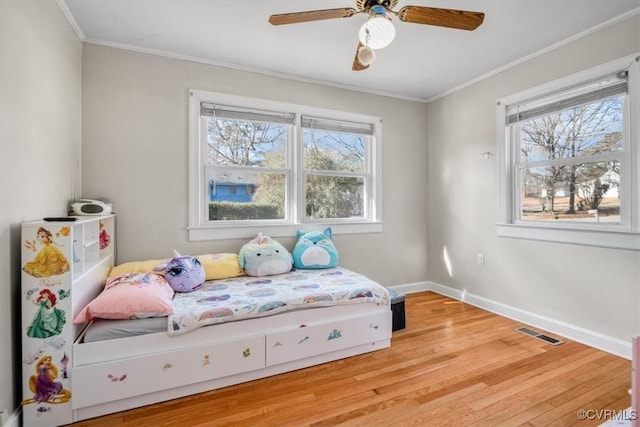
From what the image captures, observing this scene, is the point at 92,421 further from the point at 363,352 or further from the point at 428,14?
the point at 428,14

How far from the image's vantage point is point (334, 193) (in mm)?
3592

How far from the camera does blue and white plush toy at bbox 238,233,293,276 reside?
2766 mm

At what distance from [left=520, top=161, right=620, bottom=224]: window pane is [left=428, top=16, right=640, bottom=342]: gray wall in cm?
26

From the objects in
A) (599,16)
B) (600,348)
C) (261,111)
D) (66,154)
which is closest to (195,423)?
(66,154)

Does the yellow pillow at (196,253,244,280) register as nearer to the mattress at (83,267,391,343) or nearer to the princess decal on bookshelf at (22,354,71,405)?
the mattress at (83,267,391,343)

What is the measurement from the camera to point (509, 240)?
10.1ft

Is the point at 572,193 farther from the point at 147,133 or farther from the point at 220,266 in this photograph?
the point at 147,133

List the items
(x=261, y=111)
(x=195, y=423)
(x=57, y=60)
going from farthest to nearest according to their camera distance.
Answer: (x=261, y=111)
(x=57, y=60)
(x=195, y=423)

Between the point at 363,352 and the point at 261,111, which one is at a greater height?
the point at 261,111

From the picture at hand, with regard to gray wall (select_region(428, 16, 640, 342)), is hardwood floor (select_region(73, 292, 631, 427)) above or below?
below

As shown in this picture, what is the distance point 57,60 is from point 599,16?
12.6 feet

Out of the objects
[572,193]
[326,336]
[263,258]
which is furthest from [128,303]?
[572,193]

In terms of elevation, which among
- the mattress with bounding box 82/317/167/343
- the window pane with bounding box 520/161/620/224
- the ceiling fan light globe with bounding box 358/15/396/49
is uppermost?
the ceiling fan light globe with bounding box 358/15/396/49

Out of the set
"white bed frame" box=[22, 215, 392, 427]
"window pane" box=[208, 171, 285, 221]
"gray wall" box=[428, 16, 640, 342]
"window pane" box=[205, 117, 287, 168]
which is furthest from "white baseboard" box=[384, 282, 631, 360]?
"window pane" box=[205, 117, 287, 168]
